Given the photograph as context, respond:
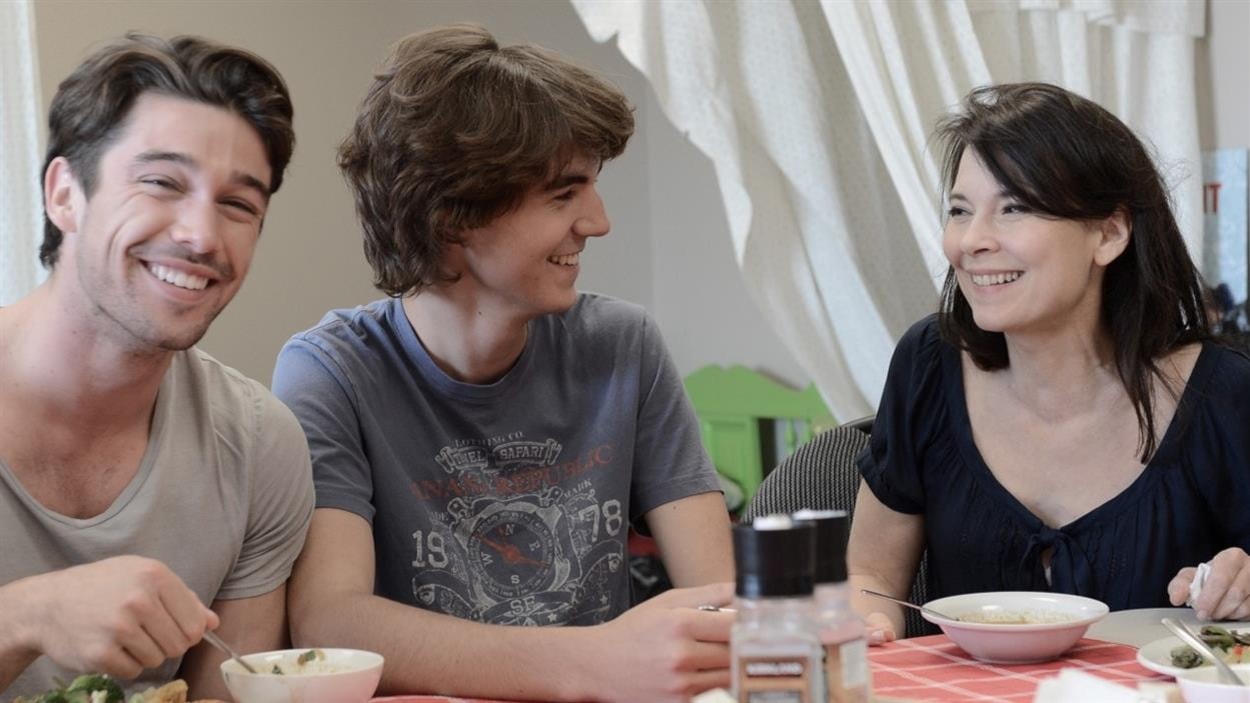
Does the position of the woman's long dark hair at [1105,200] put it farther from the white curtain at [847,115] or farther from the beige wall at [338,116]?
the beige wall at [338,116]

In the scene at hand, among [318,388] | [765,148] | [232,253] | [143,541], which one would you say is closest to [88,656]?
[143,541]

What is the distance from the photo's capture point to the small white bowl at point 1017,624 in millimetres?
1279

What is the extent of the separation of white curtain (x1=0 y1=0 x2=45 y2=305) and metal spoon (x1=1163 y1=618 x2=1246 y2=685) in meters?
1.86

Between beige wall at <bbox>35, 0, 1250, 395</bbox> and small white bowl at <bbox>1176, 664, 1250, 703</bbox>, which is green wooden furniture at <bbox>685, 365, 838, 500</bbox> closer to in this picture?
beige wall at <bbox>35, 0, 1250, 395</bbox>

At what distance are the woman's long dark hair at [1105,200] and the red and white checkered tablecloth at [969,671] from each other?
1.62ft

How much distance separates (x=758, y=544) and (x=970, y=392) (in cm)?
115

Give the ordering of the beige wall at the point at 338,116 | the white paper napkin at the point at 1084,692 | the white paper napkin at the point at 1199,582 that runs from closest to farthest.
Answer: the white paper napkin at the point at 1084,692
the white paper napkin at the point at 1199,582
the beige wall at the point at 338,116

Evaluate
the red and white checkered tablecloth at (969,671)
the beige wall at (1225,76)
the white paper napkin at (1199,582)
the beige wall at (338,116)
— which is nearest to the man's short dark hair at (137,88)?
the red and white checkered tablecloth at (969,671)

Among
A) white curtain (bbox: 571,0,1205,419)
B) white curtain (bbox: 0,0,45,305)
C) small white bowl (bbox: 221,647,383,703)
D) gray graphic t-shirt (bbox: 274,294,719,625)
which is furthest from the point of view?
white curtain (bbox: 571,0,1205,419)

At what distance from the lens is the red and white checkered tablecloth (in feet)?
4.01

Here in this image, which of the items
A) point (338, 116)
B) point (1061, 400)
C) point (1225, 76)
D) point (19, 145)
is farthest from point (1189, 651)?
point (338, 116)

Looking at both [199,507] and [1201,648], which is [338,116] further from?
[1201,648]

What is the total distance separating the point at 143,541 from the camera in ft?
4.53

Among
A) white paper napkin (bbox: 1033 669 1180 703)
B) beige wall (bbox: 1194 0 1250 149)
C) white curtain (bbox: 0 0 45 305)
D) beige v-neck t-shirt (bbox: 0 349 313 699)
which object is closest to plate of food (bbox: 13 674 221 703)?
beige v-neck t-shirt (bbox: 0 349 313 699)
